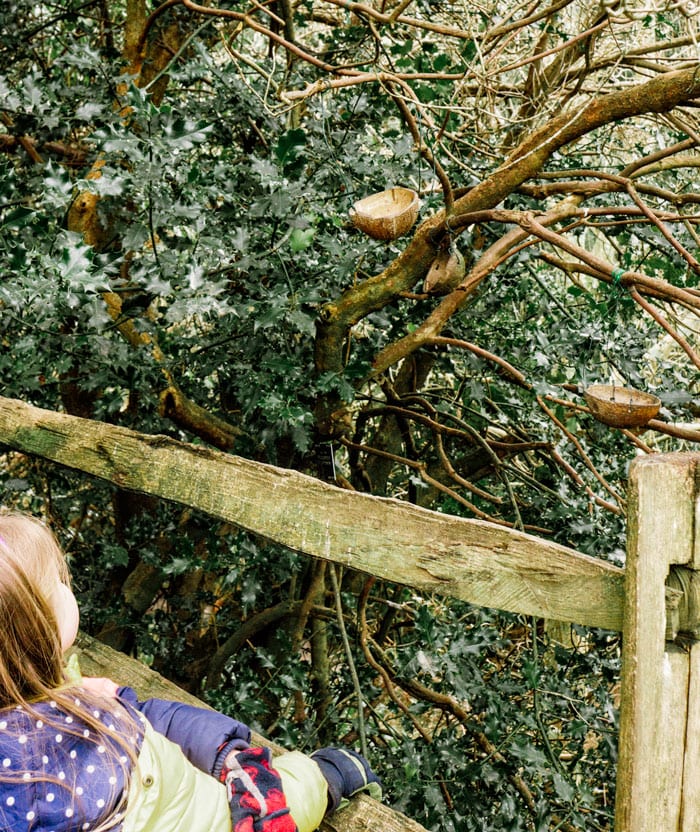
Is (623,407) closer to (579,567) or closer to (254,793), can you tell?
(579,567)

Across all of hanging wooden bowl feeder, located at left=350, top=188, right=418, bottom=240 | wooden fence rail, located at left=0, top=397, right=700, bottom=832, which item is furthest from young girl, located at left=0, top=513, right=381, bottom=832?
hanging wooden bowl feeder, located at left=350, top=188, right=418, bottom=240

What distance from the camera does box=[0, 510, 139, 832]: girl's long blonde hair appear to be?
116 centimetres

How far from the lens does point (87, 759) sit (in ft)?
3.83

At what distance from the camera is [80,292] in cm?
175

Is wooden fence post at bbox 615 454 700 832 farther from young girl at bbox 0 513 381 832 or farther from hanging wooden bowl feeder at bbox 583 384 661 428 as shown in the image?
young girl at bbox 0 513 381 832

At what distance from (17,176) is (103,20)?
88cm

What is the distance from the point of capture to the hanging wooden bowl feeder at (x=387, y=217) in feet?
5.77

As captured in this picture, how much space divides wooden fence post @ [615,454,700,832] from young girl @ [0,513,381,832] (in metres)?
0.62

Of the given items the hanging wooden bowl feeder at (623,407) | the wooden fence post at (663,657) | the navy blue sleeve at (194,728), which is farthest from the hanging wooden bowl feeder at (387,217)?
the navy blue sleeve at (194,728)

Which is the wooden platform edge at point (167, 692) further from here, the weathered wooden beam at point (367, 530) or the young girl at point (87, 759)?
the weathered wooden beam at point (367, 530)

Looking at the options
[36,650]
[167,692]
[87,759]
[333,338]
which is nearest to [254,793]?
[87,759]

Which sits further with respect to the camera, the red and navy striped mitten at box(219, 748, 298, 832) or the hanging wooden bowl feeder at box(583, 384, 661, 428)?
the hanging wooden bowl feeder at box(583, 384, 661, 428)

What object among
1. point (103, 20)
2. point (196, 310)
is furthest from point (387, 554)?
point (103, 20)

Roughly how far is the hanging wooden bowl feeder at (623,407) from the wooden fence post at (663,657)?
0.47m
